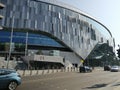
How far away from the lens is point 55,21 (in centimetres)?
9269

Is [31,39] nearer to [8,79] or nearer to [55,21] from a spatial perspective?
[55,21]

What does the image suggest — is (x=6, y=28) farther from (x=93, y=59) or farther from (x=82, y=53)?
(x=93, y=59)

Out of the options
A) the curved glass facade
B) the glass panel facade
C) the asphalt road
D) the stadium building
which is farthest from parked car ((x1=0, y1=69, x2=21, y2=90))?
the curved glass facade

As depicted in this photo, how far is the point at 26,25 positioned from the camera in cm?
8600

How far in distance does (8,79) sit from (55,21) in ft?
257

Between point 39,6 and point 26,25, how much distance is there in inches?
447

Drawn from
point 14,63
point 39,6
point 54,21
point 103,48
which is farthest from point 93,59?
point 14,63

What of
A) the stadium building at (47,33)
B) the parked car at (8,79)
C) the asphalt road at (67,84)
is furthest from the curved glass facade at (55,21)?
→ the parked car at (8,79)

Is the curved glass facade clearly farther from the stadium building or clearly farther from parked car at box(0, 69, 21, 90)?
parked car at box(0, 69, 21, 90)

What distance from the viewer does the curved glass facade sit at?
86.9 m

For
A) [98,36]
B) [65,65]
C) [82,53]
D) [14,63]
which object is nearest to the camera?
[14,63]

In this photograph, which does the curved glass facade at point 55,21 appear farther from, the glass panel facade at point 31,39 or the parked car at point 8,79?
the parked car at point 8,79

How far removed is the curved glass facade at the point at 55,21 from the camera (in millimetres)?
86938

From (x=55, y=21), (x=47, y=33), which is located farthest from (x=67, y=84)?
(x=55, y=21)
